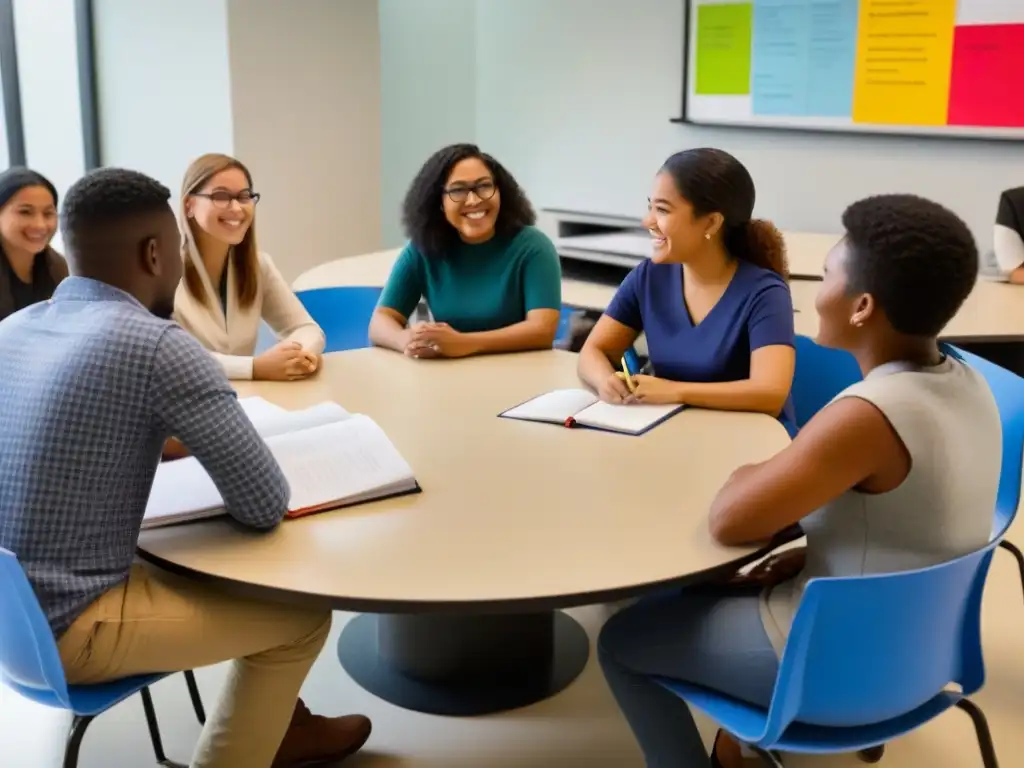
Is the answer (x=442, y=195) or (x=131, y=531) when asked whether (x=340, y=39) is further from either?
(x=131, y=531)

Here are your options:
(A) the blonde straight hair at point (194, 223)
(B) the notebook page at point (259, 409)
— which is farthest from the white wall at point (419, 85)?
(B) the notebook page at point (259, 409)

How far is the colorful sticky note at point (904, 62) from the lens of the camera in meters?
4.16

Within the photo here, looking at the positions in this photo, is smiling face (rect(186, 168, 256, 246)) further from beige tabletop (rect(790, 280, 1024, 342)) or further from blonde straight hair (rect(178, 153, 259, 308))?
beige tabletop (rect(790, 280, 1024, 342))

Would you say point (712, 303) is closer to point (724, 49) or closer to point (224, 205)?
point (224, 205)

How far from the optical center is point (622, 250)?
13.0 feet

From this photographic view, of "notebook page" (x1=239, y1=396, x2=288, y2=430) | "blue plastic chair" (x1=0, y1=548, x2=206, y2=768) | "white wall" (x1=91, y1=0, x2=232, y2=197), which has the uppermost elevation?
"white wall" (x1=91, y1=0, x2=232, y2=197)

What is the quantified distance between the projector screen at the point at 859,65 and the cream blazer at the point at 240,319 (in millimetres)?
2787

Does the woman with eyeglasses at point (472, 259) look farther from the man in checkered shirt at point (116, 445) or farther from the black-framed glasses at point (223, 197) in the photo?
the man in checkered shirt at point (116, 445)

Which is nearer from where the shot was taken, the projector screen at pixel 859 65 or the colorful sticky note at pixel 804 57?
the projector screen at pixel 859 65

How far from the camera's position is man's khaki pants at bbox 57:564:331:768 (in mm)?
1552

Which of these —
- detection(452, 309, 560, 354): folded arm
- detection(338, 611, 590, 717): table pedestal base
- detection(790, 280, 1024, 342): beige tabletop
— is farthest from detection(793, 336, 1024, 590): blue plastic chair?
detection(338, 611, 590, 717): table pedestal base

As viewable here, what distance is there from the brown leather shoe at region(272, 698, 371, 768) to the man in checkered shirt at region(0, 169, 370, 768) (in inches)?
21.4

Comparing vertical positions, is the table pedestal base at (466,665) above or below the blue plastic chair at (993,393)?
below

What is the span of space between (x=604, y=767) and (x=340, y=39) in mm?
3466
